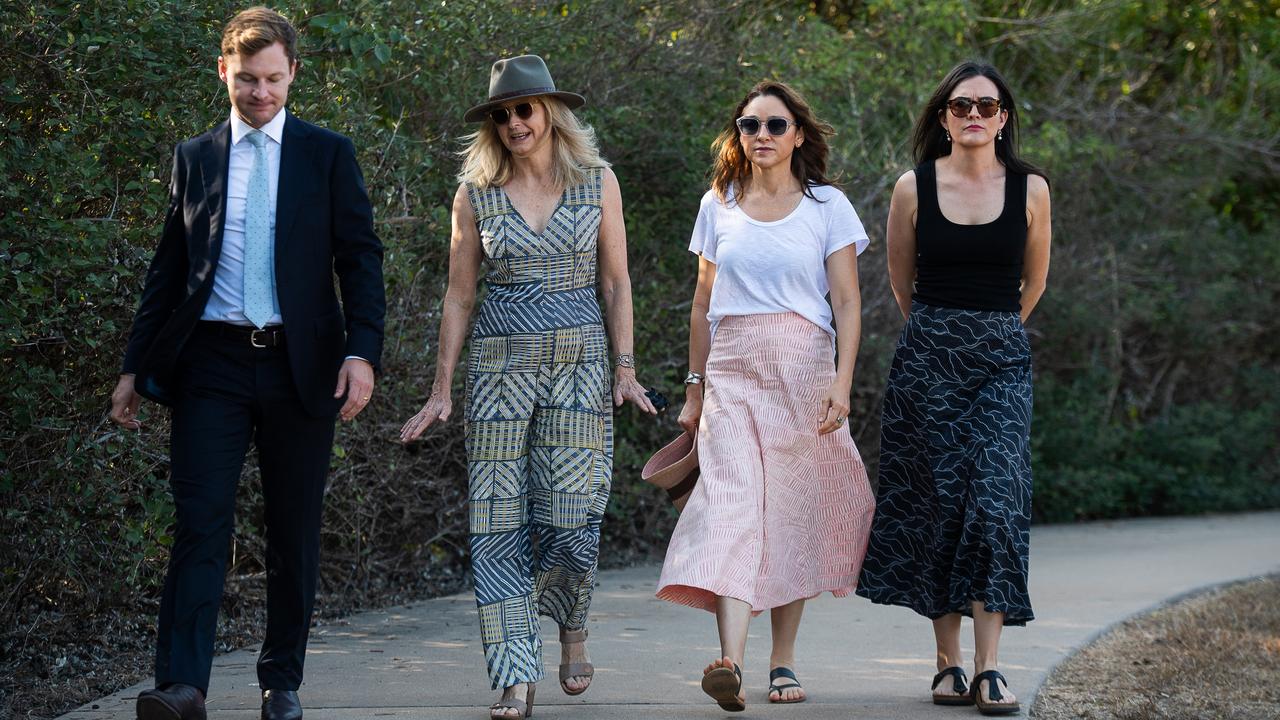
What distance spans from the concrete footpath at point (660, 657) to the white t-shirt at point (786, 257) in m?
1.28

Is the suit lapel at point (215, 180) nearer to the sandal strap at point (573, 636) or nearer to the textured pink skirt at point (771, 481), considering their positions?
the sandal strap at point (573, 636)

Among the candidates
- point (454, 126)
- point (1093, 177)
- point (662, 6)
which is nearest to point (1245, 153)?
point (1093, 177)

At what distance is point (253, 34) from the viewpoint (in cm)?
413

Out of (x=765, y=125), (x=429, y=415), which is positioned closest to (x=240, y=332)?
(x=429, y=415)

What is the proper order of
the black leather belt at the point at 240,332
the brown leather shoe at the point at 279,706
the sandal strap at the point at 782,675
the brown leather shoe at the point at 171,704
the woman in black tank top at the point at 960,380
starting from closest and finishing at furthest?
the brown leather shoe at the point at 171,704 < the black leather belt at the point at 240,332 < the brown leather shoe at the point at 279,706 < the woman in black tank top at the point at 960,380 < the sandal strap at the point at 782,675

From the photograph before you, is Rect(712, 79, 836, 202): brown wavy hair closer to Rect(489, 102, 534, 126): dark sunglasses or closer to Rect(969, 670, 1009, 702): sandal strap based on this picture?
Rect(489, 102, 534, 126): dark sunglasses

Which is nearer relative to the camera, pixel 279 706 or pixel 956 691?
pixel 279 706

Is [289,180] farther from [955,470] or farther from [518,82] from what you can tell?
[955,470]

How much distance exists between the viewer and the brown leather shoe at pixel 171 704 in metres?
3.84

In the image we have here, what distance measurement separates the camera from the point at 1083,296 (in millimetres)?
11648

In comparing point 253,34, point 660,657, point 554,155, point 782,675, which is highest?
point 253,34

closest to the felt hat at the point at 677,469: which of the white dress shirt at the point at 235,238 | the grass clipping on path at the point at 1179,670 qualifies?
the grass clipping on path at the point at 1179,670

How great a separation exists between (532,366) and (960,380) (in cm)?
141

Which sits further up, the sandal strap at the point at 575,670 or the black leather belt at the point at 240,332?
the black leather belt at the point at 240,332
